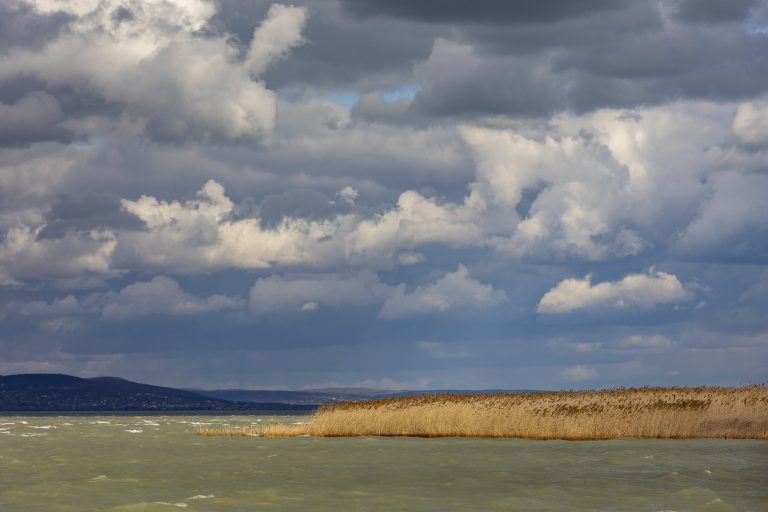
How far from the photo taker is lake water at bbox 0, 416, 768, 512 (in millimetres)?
30891

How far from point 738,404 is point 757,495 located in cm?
2790

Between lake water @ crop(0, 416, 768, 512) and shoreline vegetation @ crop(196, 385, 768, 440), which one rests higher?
shoreline vegetation @ crop(196, 385, 768, 440)

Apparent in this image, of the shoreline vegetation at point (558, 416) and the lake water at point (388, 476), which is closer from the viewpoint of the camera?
the lake water at point (388, 476)

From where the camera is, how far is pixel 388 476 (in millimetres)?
39219

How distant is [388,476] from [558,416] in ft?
76.8

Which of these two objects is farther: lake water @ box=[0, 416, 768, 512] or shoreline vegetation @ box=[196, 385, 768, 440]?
shoreline vegetation @ box=[196, 385, 768, 440]

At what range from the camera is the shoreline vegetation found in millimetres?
58375

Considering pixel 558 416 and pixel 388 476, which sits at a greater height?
pixel 558 416

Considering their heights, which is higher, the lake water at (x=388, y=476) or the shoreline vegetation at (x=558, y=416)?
the shoreline vegetation at (x=558, y=416)

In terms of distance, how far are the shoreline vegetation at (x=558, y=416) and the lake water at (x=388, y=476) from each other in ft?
10.7

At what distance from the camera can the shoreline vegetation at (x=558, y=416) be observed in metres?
58.4

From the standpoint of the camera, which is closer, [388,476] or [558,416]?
[388,476]

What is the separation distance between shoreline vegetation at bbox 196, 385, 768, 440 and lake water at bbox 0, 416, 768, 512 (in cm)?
327

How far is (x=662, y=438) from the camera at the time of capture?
2281 inches
